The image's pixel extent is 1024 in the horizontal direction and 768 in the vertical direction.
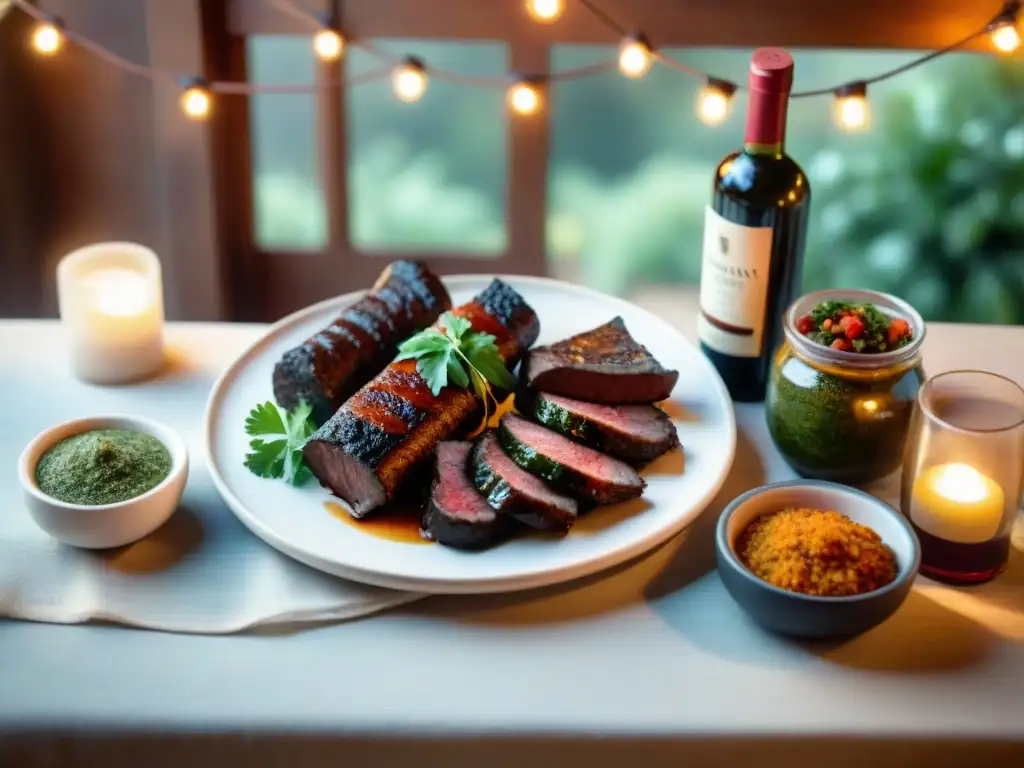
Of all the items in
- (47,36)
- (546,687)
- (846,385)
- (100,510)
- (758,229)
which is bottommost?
(546,687)

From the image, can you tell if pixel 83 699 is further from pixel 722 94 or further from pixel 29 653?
pixel 722 94

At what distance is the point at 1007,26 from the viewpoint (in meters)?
2.06

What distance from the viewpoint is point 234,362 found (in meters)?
1.86

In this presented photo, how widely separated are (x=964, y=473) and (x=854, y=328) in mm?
214

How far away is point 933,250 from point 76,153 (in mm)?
2115

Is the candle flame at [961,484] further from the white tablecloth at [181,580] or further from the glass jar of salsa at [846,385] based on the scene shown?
the white tablecloth at [181,580]

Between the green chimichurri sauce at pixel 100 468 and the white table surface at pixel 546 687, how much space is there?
163 millimetres

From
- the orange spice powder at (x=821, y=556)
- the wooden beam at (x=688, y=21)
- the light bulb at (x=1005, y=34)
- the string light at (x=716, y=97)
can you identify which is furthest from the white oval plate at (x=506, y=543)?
the wooden beam at (x=688, y=21)

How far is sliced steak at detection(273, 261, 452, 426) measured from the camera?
178cm

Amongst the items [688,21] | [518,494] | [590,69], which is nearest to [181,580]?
[518,494]

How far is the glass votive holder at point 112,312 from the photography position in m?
1.91

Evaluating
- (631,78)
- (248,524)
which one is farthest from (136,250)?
(631,78)

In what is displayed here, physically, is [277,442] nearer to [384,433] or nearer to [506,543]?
[384,433]

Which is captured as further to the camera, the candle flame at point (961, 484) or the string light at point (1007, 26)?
the string light at point (1007, 26)
